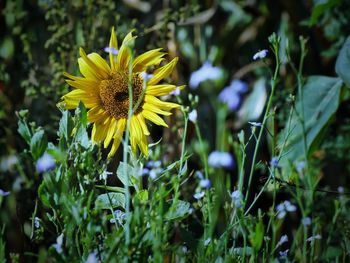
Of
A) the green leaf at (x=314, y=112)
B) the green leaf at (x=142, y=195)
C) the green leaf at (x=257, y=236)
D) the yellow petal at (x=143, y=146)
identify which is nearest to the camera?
the green leaf at (x=257, y=236)

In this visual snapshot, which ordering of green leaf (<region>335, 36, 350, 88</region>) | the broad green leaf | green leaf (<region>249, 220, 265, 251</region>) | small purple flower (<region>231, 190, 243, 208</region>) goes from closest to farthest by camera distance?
green leaf (<region>249, 220, 265, 251</region>), small purple flower (<region>231, 190, 243, 208</region>), green leaf (<region>335, 36, 350, 88</region>), the broad green leaf

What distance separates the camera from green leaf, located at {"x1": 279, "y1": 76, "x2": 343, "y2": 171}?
70.4 inches

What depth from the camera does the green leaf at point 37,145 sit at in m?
1.04

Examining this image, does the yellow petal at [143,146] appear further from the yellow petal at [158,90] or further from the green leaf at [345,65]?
the green leaf at [345,65]

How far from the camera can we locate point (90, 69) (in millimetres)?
1310

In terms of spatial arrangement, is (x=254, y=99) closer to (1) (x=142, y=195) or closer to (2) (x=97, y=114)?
(2) (x=97, y=114)

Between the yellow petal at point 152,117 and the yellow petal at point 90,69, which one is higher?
the yellow petal at point 90,69

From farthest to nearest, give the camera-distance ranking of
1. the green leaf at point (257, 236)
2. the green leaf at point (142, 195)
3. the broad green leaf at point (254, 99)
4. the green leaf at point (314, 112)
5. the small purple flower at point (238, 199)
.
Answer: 1. the broad green leaf at point (254, 99)
2. the green leaf at point (314, 112)
3. the green leaf at point (142, 195)
4. the small purple flower at point (238, 199)
5. the green leaf at point (257, 236)

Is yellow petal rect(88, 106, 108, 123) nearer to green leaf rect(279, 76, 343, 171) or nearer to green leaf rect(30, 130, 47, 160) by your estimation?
green leaf rect(30, 130, 47, 160)

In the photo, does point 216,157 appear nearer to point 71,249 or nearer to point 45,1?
point 71,249

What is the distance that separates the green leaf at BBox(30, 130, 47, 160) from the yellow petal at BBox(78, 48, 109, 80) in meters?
0.27

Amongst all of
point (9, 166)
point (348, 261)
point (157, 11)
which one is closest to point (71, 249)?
point (348, 261)

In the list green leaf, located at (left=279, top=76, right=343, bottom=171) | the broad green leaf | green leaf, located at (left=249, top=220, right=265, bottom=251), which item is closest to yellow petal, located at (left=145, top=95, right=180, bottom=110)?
green leaf, located at (left=249, top=220, right=265, bottom=251)

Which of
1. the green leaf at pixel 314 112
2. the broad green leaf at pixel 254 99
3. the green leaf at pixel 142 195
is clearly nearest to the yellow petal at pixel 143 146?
the green leaf at pixel 142 195
